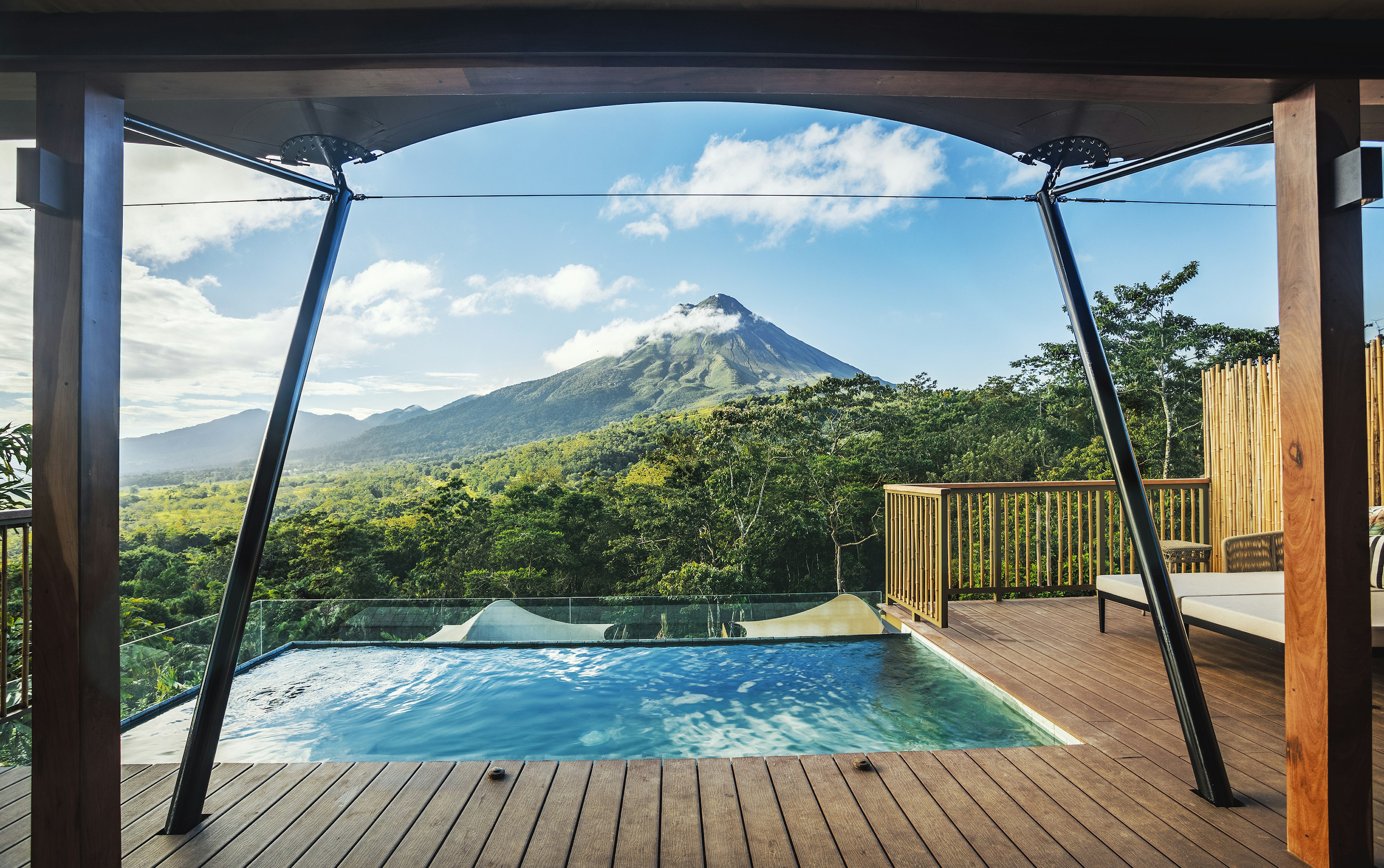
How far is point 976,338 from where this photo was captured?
16.7 m

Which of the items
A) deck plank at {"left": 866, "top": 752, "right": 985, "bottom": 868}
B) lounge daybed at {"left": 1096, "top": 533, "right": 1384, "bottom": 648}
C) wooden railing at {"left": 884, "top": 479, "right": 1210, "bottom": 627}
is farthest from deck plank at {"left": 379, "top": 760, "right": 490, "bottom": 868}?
wooden railing at {"left": 884, "top": 479, "right": 1210, "bottom": 627}

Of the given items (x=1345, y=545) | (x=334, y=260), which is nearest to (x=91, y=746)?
(x=334, y=260)

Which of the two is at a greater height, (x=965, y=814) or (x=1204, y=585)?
(x=1204, y=585)

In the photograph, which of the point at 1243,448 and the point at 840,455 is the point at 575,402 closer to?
the point at 840,455

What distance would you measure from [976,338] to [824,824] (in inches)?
656

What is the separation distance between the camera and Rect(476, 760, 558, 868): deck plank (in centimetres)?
174

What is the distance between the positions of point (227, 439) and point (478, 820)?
1928 centimetres

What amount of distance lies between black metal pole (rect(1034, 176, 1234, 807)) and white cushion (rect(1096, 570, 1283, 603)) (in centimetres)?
145

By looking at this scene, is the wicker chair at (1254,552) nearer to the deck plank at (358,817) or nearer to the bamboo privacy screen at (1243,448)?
the bamboo privacy screen at (1243,448)

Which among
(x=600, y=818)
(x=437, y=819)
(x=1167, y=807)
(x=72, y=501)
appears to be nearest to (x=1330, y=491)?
(x=1167, y=807)

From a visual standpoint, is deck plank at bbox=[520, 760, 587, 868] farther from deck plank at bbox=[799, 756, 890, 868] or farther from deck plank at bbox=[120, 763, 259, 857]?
deck plank at bbox=[120, 763, 259, 857]

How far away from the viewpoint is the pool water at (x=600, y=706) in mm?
3068

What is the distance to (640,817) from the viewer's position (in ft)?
6.35

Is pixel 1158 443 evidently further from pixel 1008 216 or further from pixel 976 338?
pixel 1008 216
